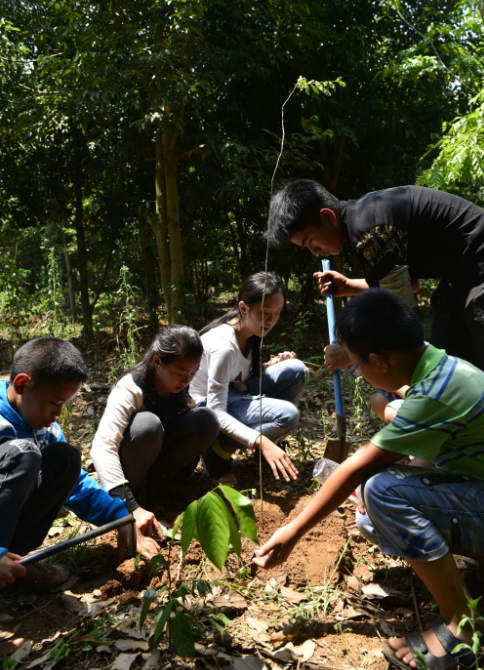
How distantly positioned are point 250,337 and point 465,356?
1179mm

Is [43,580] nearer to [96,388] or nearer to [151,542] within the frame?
[151,542]

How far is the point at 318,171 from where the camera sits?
22.0ft

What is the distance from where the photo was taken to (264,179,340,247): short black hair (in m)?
2.29

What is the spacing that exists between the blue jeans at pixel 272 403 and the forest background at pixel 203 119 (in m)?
0.76

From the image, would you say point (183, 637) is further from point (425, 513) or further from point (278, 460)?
point (278, 460)

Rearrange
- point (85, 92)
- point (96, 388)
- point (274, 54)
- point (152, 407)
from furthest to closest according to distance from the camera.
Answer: point (274, 54) → point (96, 388) → point (85, 92) → point (152, 407)

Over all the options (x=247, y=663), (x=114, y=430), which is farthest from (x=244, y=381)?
(x=247, y=663)

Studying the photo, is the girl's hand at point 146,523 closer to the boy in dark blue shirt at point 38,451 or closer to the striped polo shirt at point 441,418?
the boy in dark blue shirt at point 38,451

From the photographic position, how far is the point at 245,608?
72.3 inches

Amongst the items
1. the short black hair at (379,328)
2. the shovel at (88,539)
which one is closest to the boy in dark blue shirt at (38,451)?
the shovel at (88,539)

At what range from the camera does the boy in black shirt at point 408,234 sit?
2.21m

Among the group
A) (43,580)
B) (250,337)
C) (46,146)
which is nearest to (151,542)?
(43,580)

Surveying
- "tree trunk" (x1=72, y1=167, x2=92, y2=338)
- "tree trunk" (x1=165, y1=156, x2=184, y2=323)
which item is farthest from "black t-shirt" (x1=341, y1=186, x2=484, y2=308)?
"tree trunk" (x1=72, y1=167, x2=92, y2=338)

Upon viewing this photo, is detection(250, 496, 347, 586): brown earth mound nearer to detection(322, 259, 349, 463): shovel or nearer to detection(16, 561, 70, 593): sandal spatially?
detection(322, 259, 349, 463): shovel
